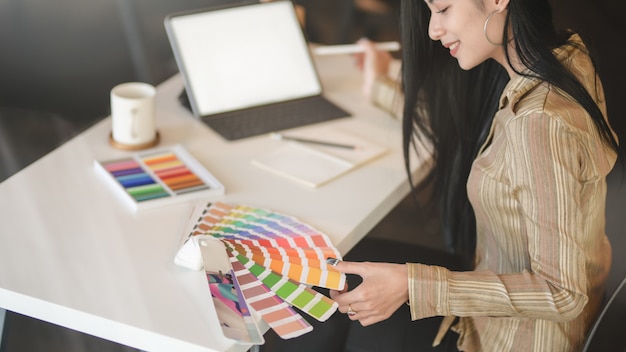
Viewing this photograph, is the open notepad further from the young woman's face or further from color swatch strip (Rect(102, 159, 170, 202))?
the young woman's face

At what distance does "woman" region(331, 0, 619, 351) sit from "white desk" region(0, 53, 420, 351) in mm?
193

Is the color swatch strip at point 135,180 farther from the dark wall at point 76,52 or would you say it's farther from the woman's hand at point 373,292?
the dark wall at point 76,52

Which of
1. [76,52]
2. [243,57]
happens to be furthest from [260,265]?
[76,52]

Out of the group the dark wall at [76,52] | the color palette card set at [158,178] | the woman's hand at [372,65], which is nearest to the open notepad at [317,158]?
the color palette card set at [158,178]

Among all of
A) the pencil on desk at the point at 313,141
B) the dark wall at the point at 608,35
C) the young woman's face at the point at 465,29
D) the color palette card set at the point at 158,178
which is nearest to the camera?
the young woman's face at the point at 465,29

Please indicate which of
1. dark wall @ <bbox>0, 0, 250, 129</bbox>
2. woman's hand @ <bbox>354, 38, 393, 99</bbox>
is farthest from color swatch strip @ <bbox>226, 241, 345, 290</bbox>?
dark wall @ <bbox>0, 0, 250, 129</bbox>

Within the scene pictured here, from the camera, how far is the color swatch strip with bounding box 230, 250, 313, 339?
1.04 meters

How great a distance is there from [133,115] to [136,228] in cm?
30

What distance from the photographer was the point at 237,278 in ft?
3.66

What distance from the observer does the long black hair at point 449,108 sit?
4.46 feet

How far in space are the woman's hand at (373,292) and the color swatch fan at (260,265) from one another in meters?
0.02

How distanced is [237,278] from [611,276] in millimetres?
843

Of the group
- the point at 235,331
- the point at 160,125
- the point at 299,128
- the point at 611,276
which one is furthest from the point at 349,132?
the point at 235,331

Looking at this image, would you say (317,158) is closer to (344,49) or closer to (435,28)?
(435,28)
